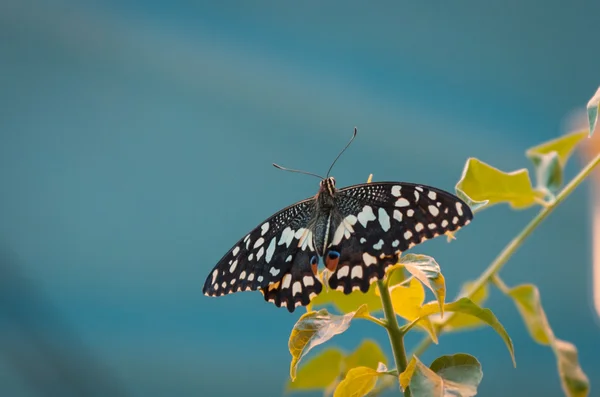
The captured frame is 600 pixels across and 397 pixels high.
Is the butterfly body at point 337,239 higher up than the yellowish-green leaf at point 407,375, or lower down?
higher up

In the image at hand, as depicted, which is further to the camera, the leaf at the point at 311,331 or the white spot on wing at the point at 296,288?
the white spot on wing at the point at 296,288

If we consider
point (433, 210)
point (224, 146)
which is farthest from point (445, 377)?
point (224, 146)

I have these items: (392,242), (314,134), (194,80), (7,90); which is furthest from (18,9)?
(392,242)

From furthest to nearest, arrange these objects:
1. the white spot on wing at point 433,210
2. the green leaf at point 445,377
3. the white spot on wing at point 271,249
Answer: the white spot on wing at point 271,249 → the white spot on wing at point 433,210 → the green leaf at point 445,377

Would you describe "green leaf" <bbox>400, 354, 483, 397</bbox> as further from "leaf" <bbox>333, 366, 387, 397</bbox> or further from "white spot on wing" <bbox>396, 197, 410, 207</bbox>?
"white spot on wing" <bbox>396, 197, 410, 207</bbox>

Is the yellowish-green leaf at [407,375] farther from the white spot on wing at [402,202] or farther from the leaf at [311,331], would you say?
the white spot on wing at [402,202]

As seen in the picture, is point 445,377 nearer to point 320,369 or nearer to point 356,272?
point 356,272

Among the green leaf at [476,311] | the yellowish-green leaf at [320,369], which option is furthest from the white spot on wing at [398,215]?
A: the yellowish-green leaf at [320,369]

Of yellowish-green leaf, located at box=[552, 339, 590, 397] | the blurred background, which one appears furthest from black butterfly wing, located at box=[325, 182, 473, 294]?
the blurred background
